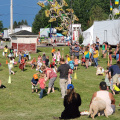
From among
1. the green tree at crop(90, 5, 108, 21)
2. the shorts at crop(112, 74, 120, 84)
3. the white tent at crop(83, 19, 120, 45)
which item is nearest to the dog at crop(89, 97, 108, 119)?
the shorts at crop(112, 74, 120, 84)

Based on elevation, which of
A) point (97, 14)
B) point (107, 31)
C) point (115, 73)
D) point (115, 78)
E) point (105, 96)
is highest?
point (97, 14)

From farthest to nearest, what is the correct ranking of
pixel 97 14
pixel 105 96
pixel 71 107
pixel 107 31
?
pixel 97 14, pixel 107 31, pixel 105 96, pixel 71 107

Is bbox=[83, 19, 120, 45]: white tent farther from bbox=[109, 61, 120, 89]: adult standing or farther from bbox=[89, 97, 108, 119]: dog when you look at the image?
bbox=[89, 97, 108, 119]: dog

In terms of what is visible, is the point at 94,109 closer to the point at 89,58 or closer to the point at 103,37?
the point at 89,58

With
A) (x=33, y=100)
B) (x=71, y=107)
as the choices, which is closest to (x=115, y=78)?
(x=33, y=100)

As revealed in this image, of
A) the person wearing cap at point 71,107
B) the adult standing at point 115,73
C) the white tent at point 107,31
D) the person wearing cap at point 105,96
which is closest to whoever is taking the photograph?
the person wearing cap at point 71,107

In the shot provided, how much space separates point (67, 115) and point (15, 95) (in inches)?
259

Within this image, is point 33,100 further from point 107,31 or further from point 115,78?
point 107,31

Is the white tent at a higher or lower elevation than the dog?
higher

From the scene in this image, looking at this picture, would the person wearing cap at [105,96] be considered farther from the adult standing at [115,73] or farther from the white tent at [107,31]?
the white tent at [107,31]

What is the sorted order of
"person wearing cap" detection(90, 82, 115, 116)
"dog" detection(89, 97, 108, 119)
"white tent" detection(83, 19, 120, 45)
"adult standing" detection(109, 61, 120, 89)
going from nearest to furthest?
"dog" detection(89, 97, 108, 119) < "person wearing cap" detection(90, 82, 115, 116) < "adult standing" detection(109, 61, 120, 89) < "white tent" detection(83, 19, 120, 45)

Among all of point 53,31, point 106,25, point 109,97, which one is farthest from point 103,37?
point 109,97

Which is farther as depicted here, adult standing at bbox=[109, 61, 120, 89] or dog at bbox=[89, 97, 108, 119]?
adult standing at bbox=[109, 61, 120, 89]

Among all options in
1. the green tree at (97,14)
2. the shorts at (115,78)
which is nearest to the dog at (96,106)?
the shorts at (115,78)
